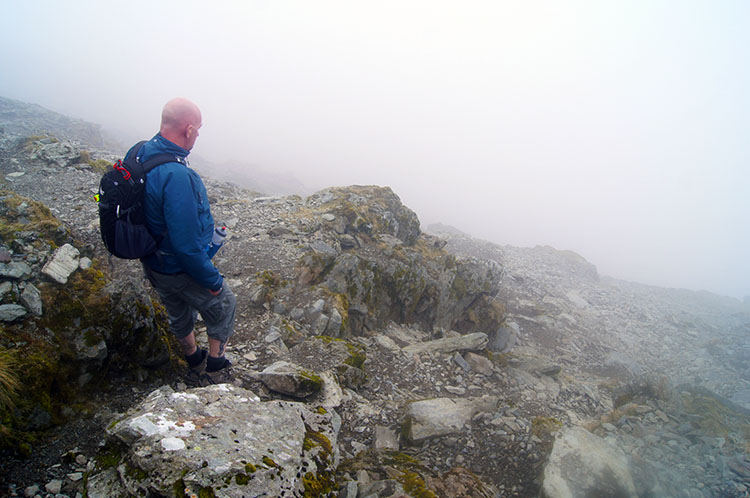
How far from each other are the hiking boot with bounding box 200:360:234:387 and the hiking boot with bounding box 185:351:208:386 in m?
0.06

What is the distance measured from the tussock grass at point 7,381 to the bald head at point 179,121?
316 cm

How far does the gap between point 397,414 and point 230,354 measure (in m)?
4.09

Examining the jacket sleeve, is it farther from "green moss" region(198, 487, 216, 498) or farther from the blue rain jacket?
"green moss" region(198, 487, 216, 498)

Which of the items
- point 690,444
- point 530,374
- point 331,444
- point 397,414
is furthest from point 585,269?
point 331,444

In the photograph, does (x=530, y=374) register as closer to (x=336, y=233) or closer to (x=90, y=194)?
(x=336, y=233)

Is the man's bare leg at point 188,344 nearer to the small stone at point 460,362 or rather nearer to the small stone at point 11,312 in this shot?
the small stone at point 11,312

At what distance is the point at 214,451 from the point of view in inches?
131

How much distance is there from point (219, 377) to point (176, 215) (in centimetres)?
328

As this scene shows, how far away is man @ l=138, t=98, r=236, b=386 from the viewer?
404 cm

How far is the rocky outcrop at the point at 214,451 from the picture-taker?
9.72 feet

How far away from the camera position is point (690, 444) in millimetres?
7496

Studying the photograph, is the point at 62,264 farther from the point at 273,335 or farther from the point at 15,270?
the point at 273,335

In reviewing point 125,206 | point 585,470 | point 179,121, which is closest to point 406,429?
point 585,470

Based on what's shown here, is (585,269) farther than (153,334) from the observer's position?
Yes
